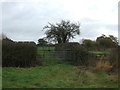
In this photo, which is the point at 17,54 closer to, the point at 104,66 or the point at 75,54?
the point at 75,54

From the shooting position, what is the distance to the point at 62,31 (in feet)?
188

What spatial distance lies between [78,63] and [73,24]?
34.1 metres

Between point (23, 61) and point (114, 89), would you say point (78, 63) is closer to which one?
point (23, 61)

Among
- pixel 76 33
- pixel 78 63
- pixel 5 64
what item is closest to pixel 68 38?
pixel 76 33

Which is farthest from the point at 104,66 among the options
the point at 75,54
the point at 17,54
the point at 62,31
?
the point at 62,31

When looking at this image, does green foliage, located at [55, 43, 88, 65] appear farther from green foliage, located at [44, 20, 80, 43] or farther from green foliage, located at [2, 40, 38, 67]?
green foliage, located at [44, 20, 80, 43]

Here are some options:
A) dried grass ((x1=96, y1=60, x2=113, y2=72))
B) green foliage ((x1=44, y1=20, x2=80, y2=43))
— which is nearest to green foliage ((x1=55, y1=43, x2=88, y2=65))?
dried grass ((x1=96, y1=60, x2=113, y2=72))

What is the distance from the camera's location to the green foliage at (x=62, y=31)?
5534 centimetres

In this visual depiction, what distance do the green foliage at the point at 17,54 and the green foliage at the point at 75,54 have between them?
5.35m

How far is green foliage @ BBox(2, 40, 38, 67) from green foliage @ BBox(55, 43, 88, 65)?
5350mm

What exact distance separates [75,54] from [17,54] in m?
7.26

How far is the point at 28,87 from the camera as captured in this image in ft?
35.6

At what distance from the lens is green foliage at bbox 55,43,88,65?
2525cm

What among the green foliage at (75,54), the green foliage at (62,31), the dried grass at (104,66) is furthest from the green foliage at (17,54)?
the green foliage at (62,31)
